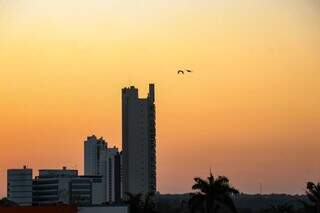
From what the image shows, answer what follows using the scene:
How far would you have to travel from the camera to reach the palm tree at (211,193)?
217 ft

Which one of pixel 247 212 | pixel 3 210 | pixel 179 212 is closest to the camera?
pixel 3 210

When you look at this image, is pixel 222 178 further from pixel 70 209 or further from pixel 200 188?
pixel 70 209

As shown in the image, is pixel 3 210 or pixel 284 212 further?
pixel 284 212

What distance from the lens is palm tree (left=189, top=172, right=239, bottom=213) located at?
66.2m

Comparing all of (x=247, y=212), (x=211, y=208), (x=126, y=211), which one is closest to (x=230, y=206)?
(x=211, y=208)

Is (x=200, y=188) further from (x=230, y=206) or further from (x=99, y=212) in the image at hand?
(x=99, y=212)

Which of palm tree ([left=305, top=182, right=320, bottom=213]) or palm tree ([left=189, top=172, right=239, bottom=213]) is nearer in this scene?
palm tree ([left=189, top=172, right=239, bottom=213])

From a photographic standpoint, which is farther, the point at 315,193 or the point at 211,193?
the point at 315,193

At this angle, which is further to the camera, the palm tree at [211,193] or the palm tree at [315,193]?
the palm tree at [315,193]

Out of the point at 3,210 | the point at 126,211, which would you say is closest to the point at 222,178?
the point at 126,211

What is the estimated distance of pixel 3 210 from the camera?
196ft

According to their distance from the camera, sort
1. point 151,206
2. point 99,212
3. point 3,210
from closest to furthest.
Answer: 1. point 3,210
2. point 99,212
3. point 151,206

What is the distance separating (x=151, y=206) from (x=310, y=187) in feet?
46.7

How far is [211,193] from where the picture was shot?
218 ft
